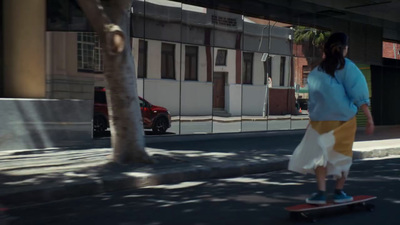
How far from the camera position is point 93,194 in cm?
682

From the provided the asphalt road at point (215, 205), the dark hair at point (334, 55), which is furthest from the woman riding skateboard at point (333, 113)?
the asphalt road at point (215, 205)

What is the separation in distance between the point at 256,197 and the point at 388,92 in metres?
18.1

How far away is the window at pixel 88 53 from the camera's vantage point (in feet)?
38.0

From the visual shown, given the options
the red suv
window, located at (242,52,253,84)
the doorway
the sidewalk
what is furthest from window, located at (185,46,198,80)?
the sidewalk

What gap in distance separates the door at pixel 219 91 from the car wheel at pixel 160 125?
1.90m

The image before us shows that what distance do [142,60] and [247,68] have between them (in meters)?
4.13

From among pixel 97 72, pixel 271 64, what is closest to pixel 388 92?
pixel 271 64

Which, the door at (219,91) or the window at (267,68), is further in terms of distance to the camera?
the window at (267,68)

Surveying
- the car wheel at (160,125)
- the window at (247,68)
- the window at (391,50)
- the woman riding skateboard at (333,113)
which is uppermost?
the window at (391,50)

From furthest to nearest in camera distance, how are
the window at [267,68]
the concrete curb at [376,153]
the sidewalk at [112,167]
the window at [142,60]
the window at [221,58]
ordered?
1. the window at [267,68]
2. the window at [221,58]
3. the window at [142,60]
4. the concrete curb at [376,153]
5. the sidewalk at [112,167]

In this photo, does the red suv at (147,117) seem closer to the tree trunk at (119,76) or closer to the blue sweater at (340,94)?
the tree trunk at (119,76)

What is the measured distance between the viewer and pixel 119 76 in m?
8.05

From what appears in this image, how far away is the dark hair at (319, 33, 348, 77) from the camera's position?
4848 mm

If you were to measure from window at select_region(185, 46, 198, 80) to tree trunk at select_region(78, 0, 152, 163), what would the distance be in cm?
597
